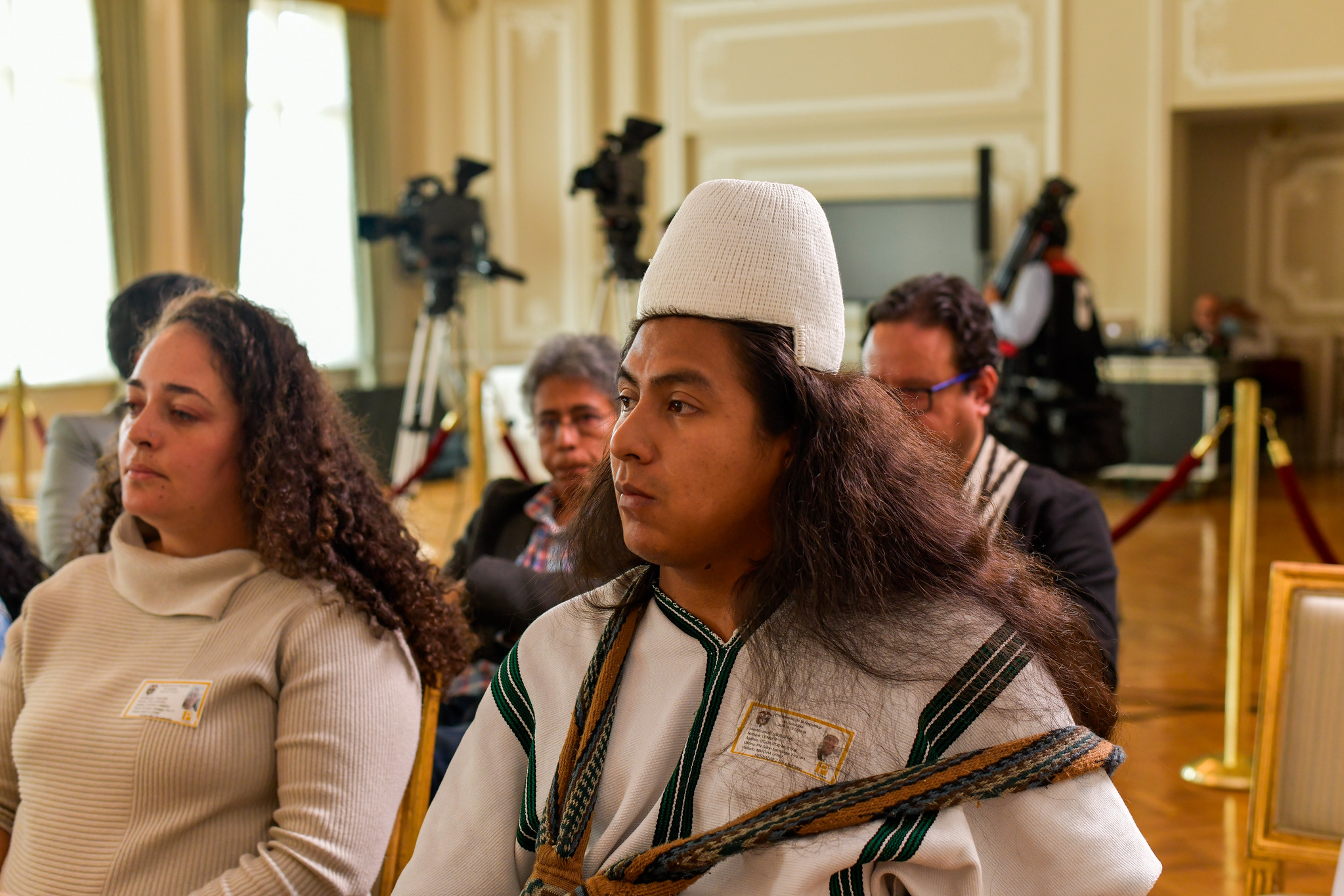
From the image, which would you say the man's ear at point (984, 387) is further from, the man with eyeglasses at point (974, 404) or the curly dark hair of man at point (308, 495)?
the curly dark hair of man at point (308, 495)

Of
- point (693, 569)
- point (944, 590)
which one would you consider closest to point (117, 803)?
point (693, 569)

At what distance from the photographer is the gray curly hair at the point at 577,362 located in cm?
275

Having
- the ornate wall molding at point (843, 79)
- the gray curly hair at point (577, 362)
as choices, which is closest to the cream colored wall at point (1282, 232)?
the ornate wall molding at point (843, 79)

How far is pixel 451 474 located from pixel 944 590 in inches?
321

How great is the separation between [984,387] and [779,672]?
139 cm

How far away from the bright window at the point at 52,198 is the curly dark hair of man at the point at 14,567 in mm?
5084

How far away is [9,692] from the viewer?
162 centimetres

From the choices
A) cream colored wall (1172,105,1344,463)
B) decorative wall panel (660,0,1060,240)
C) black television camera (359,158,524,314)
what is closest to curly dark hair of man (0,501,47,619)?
black television camera (359,158,524,314)

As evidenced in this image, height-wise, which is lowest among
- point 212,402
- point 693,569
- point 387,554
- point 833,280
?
point 387,554

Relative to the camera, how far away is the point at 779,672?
1.05 meters

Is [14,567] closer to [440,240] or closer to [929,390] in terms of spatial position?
[929,390]

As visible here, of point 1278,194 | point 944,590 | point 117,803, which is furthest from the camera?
point 1278,194

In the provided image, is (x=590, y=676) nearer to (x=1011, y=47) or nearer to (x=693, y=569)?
(x=693, y=569)

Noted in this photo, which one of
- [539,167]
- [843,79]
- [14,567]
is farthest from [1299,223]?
[14,567]
